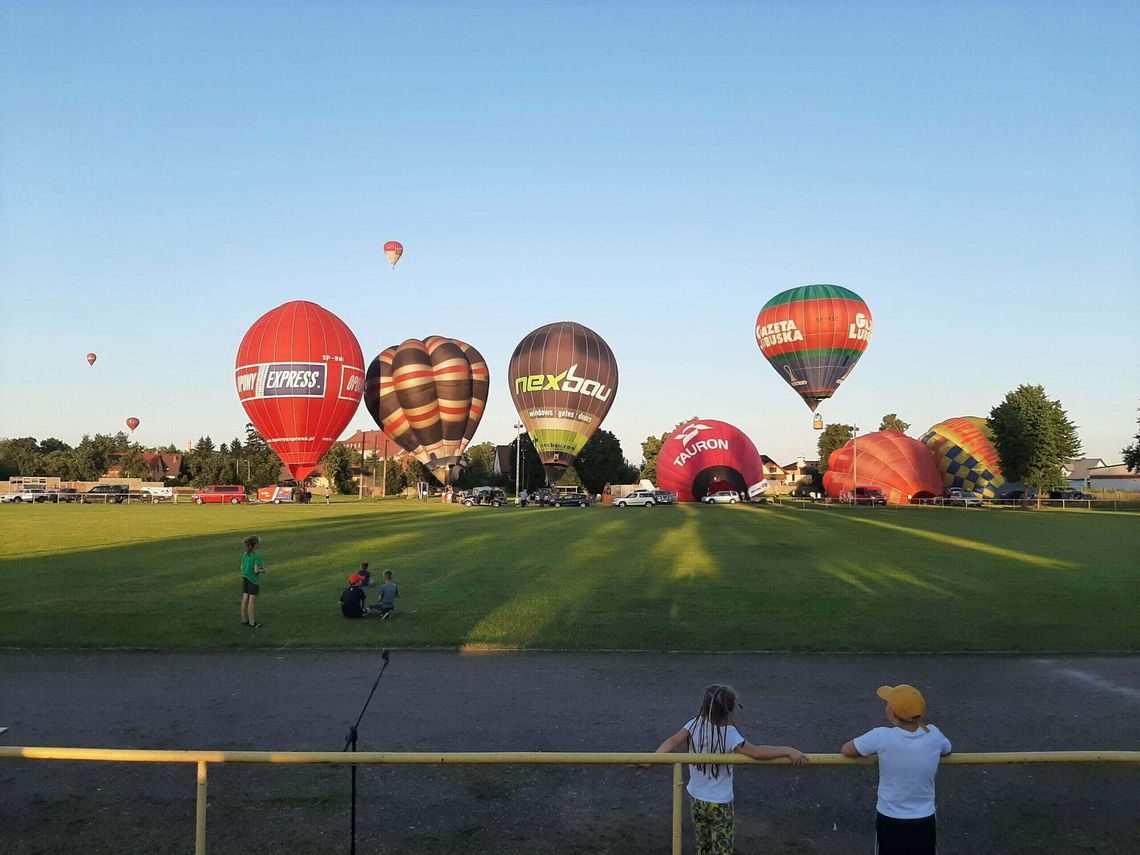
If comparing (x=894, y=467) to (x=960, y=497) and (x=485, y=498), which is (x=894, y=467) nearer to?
(x=960, y=497)

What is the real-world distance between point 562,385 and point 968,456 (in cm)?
3595

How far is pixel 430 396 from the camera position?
7325 centimetres

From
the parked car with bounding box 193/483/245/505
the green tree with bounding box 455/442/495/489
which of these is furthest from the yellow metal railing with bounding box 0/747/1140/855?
the green tree with bounding box 455/442/495/489

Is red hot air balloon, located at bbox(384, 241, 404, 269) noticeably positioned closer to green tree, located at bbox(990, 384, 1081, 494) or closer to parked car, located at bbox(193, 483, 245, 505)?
parked car, located at bbox(193, 483, 245, 505)

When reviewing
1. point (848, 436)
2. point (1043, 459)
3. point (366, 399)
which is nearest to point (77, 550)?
point (366, 399)

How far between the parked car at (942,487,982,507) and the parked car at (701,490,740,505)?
15.9 metres

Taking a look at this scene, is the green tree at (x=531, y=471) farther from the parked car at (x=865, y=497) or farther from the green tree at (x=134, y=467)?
the green tree at (x=134, y=467)

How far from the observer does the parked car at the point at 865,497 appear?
A: 67.6 meters

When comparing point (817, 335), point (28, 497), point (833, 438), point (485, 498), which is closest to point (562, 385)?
point (485, 498)

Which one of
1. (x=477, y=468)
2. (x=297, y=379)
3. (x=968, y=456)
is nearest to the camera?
(x=297, y=379)

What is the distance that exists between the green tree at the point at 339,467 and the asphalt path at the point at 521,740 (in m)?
103

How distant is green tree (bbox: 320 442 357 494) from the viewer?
371ft

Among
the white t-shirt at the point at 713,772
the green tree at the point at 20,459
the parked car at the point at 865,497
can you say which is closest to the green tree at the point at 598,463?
the parked car at the point at 865,497

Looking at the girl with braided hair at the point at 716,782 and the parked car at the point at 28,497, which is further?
the parked car at the point at 28,497
